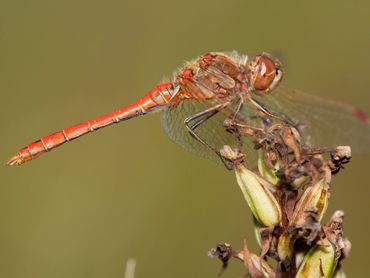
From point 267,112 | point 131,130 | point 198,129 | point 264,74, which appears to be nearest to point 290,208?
point 267,112

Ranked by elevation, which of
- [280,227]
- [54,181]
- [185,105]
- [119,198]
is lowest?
[280,227]

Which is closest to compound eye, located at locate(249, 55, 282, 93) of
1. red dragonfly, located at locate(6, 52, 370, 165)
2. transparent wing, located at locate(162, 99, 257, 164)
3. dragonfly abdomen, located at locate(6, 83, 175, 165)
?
red dragonfly, located at locate(6, 52, 370, 165)

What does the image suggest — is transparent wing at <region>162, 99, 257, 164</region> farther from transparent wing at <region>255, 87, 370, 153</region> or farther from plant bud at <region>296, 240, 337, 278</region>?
plant bud at <region>296, 240, 337, 278</region>

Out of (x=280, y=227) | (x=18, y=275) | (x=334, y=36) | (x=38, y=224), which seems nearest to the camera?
(x=280, y=227)

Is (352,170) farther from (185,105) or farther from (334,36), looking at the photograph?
(185,105)

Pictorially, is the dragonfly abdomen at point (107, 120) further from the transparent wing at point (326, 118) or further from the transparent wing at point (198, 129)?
the transparent wing at point (326, 118)

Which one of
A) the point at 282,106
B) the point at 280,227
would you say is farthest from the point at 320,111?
the point at 280,227
